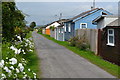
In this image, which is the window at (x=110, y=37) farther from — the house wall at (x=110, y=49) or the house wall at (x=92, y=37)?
the house wall at (x=92, y=37)

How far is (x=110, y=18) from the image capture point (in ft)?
63.9

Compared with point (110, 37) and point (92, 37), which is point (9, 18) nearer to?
point (110, 37)

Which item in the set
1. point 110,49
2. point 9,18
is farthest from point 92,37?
point 9,18

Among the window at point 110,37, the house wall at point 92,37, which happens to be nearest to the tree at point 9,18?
the window at point 110,37

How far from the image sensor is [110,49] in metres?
14.4

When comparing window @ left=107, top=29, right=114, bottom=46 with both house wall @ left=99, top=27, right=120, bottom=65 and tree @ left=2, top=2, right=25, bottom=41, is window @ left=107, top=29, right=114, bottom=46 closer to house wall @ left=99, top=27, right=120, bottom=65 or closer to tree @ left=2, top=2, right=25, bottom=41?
house wall @ left=99, top=27, right=120, bottom=65

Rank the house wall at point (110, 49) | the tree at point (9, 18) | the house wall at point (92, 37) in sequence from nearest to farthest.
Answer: the tree at point (9, 18) → the house wall at point (110, 49) → the house wall at point (92, 37)

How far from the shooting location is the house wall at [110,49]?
43.8 feet

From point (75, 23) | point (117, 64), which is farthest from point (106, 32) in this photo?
point (75, 23)

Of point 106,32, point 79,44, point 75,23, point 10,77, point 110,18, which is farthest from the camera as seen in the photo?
point 75,23

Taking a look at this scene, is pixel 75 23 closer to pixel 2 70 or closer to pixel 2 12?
pixel 2 12

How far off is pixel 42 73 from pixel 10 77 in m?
4.79

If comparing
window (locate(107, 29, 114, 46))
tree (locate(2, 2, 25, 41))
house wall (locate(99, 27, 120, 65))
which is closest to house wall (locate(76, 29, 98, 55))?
house wall (locate(99, 27, 120, 65))

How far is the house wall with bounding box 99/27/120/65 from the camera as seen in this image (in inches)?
525
